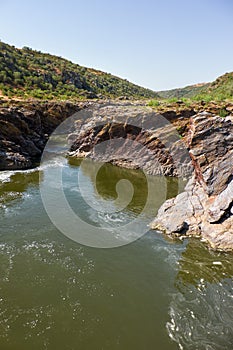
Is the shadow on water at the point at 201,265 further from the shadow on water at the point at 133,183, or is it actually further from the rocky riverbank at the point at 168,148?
the shadow on water at the point at 133,183

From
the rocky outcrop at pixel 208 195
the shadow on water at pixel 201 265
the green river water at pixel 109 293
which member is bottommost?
the green river water at pixel 109 293

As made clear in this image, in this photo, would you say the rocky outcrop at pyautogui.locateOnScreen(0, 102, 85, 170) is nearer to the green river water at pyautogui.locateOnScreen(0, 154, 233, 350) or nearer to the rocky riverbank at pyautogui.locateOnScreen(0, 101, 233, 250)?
the rocky riverbank at pyautogui.locateOnScreen(0, 101, 233, 250)

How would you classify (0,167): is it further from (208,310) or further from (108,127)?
(208,310)

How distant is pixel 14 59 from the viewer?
253 feet

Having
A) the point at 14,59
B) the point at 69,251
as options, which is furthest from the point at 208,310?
the point at 14,59

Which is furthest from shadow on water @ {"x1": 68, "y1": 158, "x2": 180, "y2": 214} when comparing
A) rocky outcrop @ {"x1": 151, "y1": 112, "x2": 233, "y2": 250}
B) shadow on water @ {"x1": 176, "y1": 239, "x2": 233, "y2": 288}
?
shadow on water @ {"x1": 176, "y1": 239, "x2": 233, "y2": 288}

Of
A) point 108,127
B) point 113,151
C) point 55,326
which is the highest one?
→ point 108,127

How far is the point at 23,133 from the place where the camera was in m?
39.0

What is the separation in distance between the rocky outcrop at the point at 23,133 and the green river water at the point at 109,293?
14.7m

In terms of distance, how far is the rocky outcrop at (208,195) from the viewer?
15.9 meters

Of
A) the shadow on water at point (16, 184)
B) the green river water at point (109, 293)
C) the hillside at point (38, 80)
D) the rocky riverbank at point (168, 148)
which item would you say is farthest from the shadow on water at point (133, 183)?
the hillside at point (38, 80)

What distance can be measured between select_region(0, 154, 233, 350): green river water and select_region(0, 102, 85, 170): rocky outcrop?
14664 mm

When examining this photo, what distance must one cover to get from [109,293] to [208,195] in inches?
393

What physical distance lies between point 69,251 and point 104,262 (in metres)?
2.12
